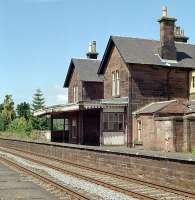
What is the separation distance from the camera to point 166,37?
117 feet

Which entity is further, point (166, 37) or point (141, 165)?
point (166, 37)

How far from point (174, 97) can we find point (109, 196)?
2349 cm

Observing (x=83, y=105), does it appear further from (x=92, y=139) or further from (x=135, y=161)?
(x=135, y=161)

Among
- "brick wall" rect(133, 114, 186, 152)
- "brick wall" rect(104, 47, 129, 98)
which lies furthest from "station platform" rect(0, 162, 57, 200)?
"brick wall" rect(104, 47, 129, 98)

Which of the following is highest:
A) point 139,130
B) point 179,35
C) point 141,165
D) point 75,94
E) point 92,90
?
point 179,35

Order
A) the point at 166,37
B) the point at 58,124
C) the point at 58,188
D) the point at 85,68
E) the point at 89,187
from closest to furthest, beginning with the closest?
the point at 58,188, the point at 89,187, the point at 166,37, the point at 85,68, the point at 58,124

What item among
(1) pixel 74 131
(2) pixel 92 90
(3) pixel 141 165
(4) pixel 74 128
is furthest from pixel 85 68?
(3) pixel 141 165

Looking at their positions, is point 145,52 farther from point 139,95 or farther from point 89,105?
point 89,105

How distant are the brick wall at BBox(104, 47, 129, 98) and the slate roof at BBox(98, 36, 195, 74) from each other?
0.67m

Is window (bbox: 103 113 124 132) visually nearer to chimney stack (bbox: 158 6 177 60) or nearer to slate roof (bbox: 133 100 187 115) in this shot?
slate roof (bbox: 133 100 187 115)

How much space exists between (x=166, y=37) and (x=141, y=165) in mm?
21478

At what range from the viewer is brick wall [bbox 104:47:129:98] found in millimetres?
34656

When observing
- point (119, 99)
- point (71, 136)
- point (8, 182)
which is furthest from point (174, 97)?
point (8, 182)

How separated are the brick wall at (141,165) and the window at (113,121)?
7.72m
